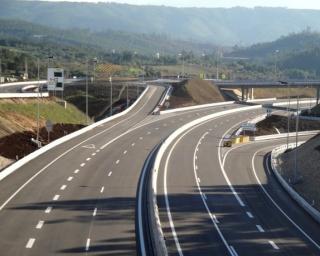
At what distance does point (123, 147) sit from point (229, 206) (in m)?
27.1

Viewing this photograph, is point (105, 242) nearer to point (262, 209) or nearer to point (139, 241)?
point (139, 241)

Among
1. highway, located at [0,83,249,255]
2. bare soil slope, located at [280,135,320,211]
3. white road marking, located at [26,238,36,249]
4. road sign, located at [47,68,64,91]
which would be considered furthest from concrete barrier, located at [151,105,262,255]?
road sign, located at [47,68,64,91]

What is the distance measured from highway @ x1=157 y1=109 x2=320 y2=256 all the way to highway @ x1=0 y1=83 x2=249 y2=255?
104 inches

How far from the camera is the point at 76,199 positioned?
143 ft

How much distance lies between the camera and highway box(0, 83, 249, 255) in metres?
32.6

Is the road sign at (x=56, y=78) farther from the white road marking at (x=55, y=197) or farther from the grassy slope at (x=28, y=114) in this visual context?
the white road marking at (x=55, y=197)

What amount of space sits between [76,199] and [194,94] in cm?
10049

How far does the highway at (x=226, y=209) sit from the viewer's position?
3594cm

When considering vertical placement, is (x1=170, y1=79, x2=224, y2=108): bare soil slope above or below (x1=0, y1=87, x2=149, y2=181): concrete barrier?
above

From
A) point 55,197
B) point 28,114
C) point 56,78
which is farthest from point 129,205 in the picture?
point 56,78

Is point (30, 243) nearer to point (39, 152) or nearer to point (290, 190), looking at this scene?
point (290, 190)

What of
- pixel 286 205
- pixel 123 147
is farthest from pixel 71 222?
pixel 123 147

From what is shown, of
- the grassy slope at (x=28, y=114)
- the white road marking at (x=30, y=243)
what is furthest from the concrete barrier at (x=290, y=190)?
the grassy slope at (x=28, y=114)

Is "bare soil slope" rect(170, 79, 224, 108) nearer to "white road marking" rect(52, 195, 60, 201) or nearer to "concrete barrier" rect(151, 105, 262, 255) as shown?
"concrete barrier" rect(151, 105, 262, 255)
